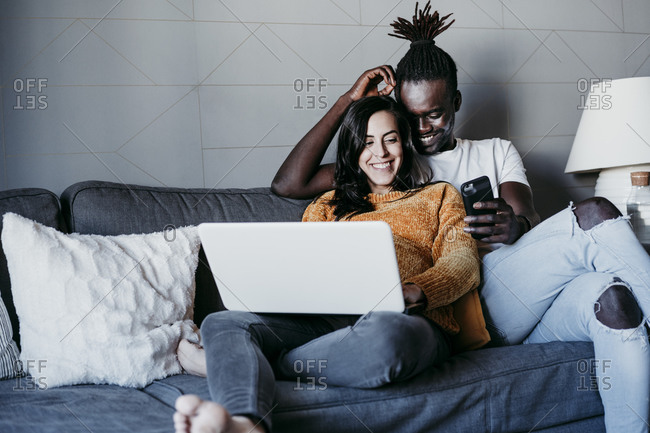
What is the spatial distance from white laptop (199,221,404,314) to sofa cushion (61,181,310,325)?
421 mm

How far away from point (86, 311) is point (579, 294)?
A: 1084mm

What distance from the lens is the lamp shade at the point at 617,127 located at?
208 centimetres

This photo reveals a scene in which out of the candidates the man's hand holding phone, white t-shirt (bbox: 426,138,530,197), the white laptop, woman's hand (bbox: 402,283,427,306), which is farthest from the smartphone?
white t-shirt (bbox: 426,138,530,197)

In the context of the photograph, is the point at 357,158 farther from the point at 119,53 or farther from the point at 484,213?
the point at 119,53

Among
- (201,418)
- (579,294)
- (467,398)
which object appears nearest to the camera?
(201,418)

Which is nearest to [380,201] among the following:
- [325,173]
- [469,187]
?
[325,173]

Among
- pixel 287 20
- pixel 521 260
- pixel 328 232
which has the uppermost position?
pixel 287 20

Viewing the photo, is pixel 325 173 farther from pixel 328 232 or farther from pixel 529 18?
pixel 529 18

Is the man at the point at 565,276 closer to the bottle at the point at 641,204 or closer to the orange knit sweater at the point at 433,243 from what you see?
the orange knit sweater at the point at 433,243

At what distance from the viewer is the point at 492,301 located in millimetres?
1456

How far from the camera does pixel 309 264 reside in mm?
1081

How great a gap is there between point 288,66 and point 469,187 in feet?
3.23

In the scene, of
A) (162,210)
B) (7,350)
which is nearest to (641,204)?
(162,210)

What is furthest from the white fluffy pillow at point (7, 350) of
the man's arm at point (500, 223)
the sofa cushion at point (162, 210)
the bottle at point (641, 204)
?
the bottle at point (641, 204)
